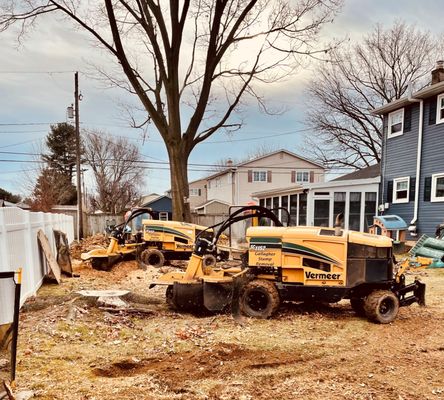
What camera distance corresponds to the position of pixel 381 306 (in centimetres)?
550

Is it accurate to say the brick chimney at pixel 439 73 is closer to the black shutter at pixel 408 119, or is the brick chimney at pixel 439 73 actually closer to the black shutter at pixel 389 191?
the black shutter at pixel 408 119

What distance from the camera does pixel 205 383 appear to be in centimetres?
342

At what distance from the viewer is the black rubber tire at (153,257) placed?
11.0m

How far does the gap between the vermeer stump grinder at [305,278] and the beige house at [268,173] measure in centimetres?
3118

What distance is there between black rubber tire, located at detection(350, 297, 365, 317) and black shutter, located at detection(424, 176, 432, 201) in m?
10.8

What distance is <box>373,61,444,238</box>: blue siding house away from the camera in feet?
48.3

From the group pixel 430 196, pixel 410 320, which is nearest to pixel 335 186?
pixel 430 196

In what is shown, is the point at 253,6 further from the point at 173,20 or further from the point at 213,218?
the point at 213,218

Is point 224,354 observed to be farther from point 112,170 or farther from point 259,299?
point 112,170

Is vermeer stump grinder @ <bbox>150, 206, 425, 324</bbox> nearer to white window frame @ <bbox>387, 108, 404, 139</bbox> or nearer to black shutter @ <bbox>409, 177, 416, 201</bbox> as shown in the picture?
black shutter @ <bbox>409, 177, 416, 201</bbox>

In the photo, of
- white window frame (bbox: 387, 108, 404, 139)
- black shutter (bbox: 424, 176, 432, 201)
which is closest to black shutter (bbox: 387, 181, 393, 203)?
black shutter (bbox: 424, 176, 432, 201)

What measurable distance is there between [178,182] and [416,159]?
946cm

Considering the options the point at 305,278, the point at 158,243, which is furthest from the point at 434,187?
the point at 305,278

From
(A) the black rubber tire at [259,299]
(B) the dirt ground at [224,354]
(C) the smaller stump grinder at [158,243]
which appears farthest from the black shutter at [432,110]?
(A) the black rubber tire at [259,299]
